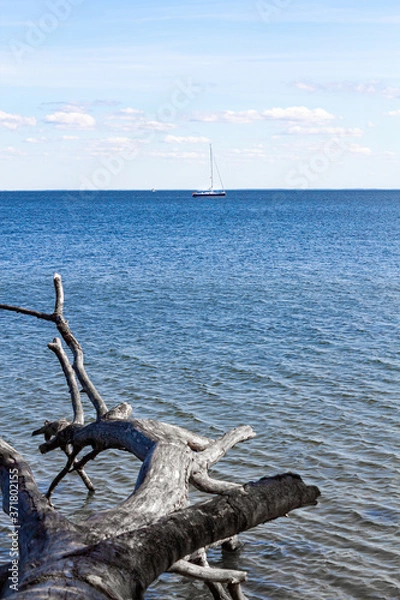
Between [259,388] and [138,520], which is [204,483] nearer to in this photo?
[138,520]

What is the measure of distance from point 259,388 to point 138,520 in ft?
36.6

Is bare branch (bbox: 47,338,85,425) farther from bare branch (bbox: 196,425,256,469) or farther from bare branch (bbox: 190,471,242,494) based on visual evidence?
bare branch (bbox: 190,471,242,494)

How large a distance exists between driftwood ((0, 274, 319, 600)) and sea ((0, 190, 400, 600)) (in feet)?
6.56

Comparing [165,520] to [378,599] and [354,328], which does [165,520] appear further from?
[354,328]

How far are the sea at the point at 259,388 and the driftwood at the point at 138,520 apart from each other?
6.56 ft

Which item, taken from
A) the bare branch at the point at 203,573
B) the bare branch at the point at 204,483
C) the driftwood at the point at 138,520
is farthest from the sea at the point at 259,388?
the bare branch at the point at 203,573

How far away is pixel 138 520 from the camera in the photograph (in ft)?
18.6

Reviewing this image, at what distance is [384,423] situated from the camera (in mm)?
14055

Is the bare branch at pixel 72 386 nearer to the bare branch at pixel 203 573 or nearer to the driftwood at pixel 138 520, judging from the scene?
the driftwood at pixel 138 520

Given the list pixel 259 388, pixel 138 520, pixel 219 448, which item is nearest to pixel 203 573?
pixel 138 520

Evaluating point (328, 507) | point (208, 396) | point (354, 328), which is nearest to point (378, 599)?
point (328, 507)

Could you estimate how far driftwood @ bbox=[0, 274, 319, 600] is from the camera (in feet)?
14.0

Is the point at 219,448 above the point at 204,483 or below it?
above

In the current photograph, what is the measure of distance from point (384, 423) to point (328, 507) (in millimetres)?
4001
